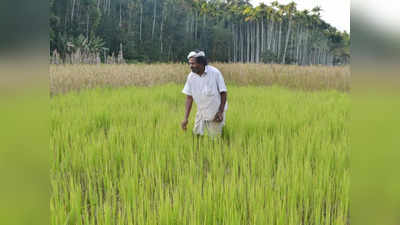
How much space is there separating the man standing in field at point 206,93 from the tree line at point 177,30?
14.6 m

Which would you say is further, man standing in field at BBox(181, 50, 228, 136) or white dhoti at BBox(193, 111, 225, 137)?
white dhoti at BBox(193, 111, 225, 137)

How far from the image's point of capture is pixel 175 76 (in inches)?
370

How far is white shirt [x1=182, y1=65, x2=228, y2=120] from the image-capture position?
283cm

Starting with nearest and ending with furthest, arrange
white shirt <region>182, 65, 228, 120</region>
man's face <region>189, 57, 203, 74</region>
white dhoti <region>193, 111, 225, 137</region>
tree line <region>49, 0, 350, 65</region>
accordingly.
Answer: man's face <region>189, 57, 203, 74</region> < white shirt <region>182, 65, 228, 120</region> < white dhoti <region>193, 111, 225, 137</region> < tree line <region>49, 0, 350, 65</region>

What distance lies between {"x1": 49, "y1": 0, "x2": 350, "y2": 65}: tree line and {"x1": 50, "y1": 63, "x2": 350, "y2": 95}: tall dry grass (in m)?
8.63

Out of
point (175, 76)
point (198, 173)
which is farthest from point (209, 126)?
point (175, 76)

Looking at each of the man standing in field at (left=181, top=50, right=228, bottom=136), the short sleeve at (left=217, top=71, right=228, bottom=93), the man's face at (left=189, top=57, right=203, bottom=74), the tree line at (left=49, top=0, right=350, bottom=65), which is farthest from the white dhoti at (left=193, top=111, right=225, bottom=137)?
the tree line at (left=49, top=0, right=350, bottom=65)

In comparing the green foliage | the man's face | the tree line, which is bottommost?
the green foliage

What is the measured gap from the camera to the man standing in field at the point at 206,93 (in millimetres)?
2770

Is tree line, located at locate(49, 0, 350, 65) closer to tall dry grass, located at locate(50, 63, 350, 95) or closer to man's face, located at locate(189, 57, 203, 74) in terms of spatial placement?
tall dry grass, located at locate(50, 63, 350, 95)

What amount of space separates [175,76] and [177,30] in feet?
65.4

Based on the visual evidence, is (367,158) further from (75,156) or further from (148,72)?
(148,72)

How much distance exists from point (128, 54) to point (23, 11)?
82.1 ft

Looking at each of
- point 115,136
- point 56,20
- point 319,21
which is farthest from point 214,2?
point 115,136
